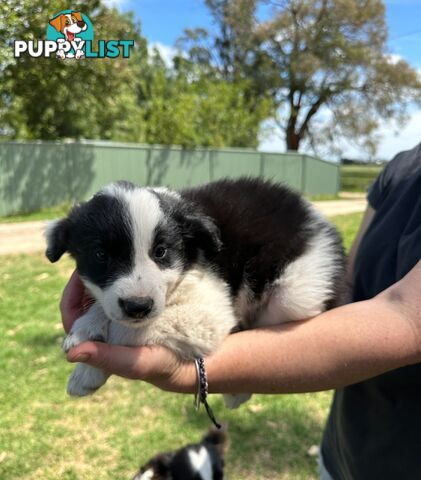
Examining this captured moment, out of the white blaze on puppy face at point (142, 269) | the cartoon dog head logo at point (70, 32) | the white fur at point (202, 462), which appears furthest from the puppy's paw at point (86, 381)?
the cartoon dog head logo at point (70, 32)

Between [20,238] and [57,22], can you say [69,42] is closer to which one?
[57,22]

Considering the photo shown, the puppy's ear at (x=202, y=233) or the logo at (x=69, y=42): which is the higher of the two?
the logo at (x=69, y=42)

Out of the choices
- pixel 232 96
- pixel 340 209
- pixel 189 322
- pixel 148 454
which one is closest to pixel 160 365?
pixel 189 322

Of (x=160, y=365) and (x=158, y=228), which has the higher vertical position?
(x=158, y=228)

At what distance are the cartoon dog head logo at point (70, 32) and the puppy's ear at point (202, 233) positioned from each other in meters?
10.4

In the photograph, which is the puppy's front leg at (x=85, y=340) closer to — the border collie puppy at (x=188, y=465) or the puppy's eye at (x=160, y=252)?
the puppy's eye at (x=160, y=252)

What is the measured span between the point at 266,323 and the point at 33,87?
44.5 ft

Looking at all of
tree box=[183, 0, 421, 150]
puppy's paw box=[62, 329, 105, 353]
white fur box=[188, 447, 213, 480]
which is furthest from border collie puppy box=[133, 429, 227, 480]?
tree box=[183, 0, 421, 150]

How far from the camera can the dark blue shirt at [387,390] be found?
1.64m

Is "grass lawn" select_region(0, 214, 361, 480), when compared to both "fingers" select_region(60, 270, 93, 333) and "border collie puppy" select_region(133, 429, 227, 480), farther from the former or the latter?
"fingers" select_region(60, 270, 93, 333)

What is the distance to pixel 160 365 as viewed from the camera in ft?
4.81

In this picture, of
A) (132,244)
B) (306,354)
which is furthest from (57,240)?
(306,354)

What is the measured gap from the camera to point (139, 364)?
Answer: 1.45 m

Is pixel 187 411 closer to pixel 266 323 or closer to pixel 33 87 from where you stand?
pixel 266 323
